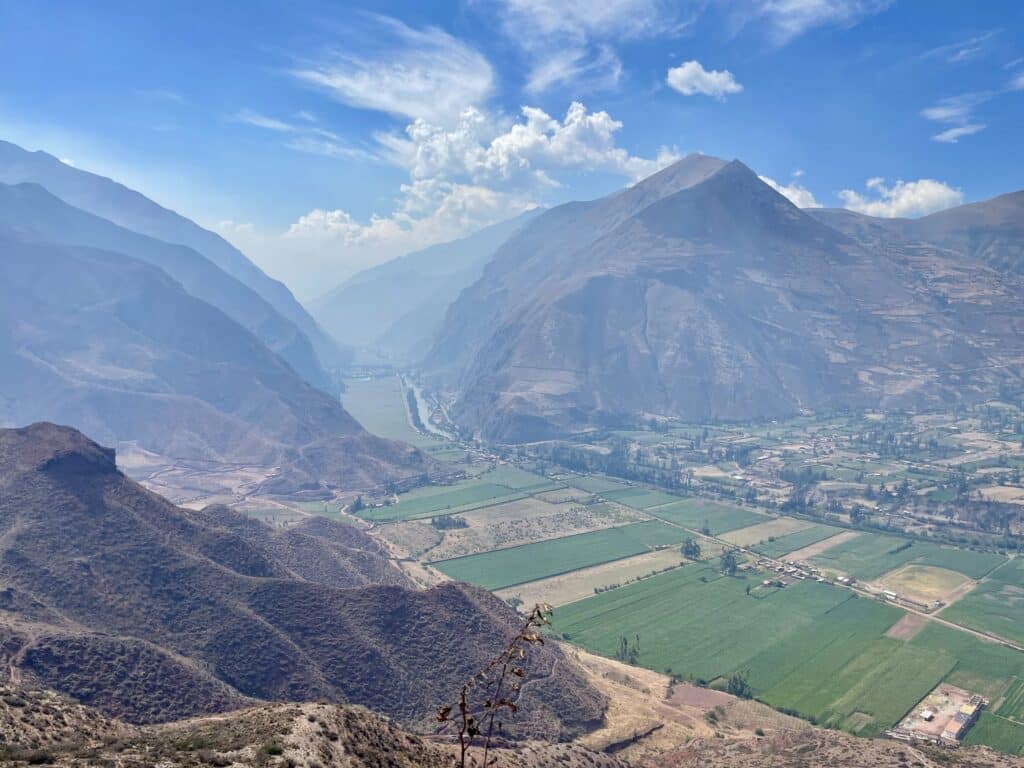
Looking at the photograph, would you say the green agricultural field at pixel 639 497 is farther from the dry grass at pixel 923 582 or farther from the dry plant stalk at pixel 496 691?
the dry plant stalk at pixel 496 691

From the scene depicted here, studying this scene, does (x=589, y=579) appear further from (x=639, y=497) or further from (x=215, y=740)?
(x=215, y=740)

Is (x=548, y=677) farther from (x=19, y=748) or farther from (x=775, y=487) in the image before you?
(x=775, y=487)

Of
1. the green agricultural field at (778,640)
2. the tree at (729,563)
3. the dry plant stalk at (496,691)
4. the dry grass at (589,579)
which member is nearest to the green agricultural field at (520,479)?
the dry grass at (589,579)

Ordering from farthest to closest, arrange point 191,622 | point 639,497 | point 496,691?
1. point 639,497
2. point 191,622
3. point 496,691

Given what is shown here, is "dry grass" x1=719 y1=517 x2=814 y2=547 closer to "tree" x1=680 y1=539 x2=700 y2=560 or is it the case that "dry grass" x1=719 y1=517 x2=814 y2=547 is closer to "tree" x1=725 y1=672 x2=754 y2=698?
"tree" x1=680 y1=539 x2=700 y2=560

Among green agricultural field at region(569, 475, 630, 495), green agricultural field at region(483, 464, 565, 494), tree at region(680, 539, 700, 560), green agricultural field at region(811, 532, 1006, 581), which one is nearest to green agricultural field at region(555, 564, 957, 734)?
tree at region(680, 539, 700, 560)

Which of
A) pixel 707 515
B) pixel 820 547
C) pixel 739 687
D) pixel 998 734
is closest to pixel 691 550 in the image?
pixel 820 547
